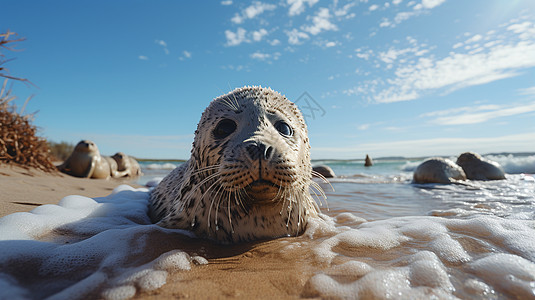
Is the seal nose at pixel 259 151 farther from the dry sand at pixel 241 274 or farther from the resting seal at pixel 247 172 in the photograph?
the dry sand at pixel 241 274

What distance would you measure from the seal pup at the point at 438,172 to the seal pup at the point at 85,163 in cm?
1057

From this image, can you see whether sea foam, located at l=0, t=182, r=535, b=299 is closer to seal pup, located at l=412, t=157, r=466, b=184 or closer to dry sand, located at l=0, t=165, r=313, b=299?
dry sand, located at l=0, t=165, r=313, b=299

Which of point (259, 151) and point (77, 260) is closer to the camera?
point (77, 260)

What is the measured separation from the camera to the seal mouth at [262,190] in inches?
72.2

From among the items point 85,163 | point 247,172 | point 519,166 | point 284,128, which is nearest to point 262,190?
point 247,172

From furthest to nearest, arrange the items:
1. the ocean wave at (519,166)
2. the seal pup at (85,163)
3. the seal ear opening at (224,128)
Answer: the ocean wave at (519,166) → the seal pup at (85,163) → the seal ear opening at (224,128)

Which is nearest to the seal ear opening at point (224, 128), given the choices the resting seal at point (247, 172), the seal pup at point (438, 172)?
the resting seal at point (247, 172)

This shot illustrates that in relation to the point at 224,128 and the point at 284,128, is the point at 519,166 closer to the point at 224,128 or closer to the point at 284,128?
the point at 284,128

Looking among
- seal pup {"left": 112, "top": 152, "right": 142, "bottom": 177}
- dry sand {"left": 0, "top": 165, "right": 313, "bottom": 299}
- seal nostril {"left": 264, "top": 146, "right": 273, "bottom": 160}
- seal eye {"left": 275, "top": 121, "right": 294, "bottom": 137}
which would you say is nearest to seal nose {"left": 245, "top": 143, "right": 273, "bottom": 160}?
seal nostril {"left": 264, "top": 146, "right": 273, "bottom": 160}

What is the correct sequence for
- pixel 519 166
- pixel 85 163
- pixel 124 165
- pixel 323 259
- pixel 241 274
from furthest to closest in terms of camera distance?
1. pixel 519 166
2. pixel 124 165
3. pixel 85 163
4. pixel 323 259
5. pixel 241 274

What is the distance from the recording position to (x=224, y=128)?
233 cm

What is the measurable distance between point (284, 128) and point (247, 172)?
2.31 ft

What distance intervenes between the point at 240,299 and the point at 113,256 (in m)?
0.93

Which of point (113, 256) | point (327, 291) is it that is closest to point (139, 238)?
point (113, 256)
